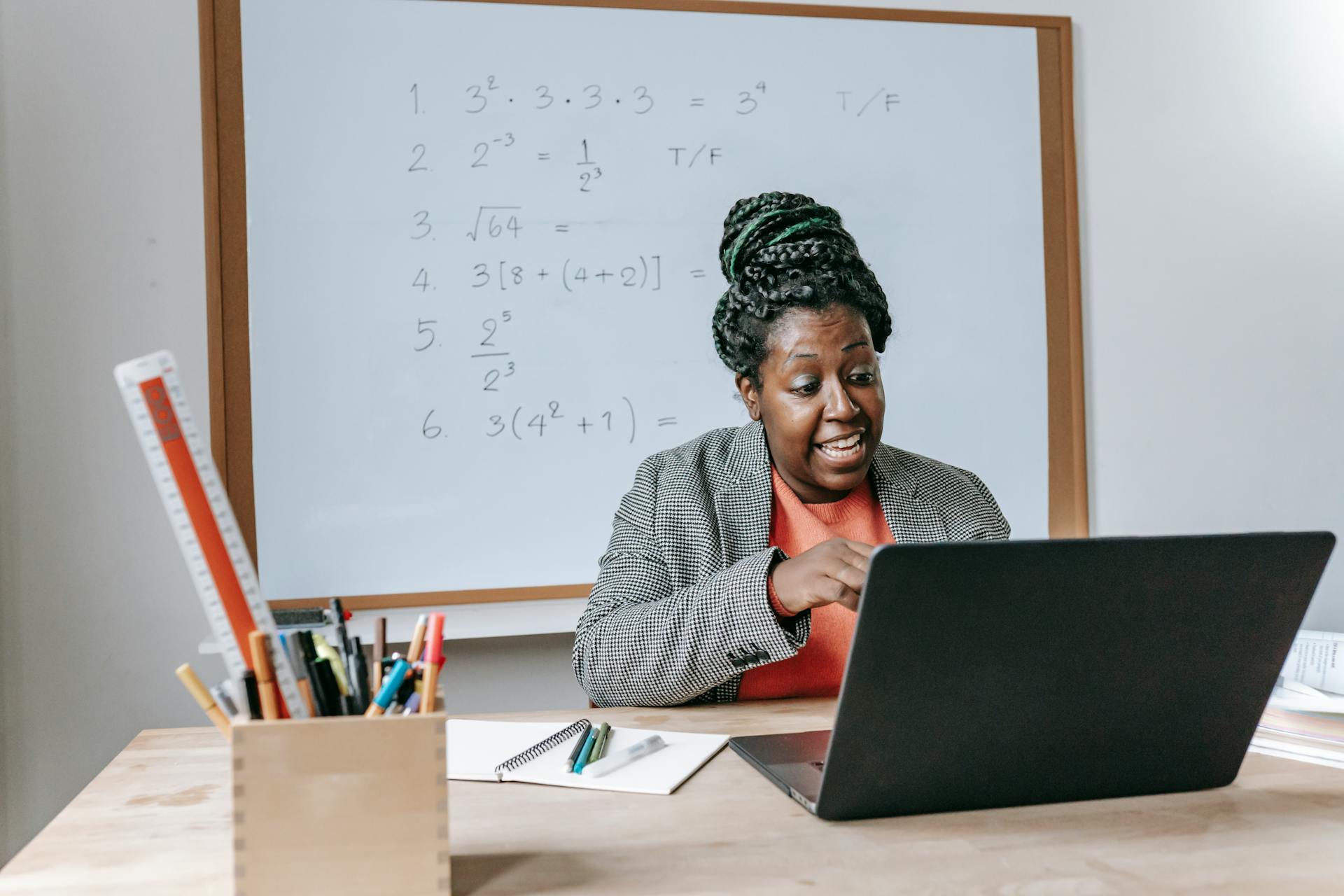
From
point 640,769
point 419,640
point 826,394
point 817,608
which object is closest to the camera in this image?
point 419,640

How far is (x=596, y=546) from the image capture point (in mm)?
2188

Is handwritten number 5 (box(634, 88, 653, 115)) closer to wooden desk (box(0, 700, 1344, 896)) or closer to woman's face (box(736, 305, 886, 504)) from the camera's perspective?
woman's face (box(736, 305, 886, 504))

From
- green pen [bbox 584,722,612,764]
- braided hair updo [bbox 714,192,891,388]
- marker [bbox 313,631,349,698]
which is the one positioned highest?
braided hair updo [bbox 714,192,891,388]

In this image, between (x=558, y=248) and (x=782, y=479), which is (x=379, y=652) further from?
(x=558, y=248)

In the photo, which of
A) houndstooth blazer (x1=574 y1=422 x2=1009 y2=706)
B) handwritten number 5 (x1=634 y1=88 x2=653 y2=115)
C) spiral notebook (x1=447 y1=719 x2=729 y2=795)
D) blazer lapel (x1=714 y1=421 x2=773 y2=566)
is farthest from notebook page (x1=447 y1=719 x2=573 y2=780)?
handwritten number 5 (x1=634 y1=88 x2=653 y2=115)

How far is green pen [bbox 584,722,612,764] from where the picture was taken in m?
0.95

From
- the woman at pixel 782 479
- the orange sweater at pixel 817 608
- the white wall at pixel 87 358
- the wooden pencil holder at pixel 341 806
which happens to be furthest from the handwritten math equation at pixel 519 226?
the wooden pencil holder at pixel 341 806

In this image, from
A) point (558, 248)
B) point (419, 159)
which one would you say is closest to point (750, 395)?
point (558, 248)

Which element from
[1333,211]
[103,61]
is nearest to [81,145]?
[103,61]

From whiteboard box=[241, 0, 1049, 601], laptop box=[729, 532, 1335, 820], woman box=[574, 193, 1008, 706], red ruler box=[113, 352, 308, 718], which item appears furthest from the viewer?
whiteboard box=[241, 0, 1049, 601]

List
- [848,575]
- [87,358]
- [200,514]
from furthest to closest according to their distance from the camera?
[87,358], [848,575], [200,514]

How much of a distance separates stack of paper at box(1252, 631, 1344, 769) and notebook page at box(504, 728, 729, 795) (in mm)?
524

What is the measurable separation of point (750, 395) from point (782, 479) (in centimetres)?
14

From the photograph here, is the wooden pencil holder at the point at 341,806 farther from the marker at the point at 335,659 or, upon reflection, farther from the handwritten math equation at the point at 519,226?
the handwritten math equation at the point at 519,226
